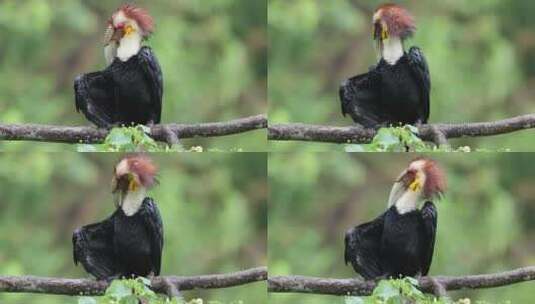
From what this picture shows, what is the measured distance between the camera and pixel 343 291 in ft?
12.0

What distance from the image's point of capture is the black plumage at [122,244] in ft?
12.1

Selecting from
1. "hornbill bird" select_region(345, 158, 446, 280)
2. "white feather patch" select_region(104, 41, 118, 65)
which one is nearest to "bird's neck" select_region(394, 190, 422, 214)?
"hornbill bird" select_region(345, 158, 446, 280)

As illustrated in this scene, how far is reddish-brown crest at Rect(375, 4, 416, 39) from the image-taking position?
3.65 m

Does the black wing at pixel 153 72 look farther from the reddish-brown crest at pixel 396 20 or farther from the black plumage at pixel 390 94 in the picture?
the reddish-brown crest at pixel 396 20

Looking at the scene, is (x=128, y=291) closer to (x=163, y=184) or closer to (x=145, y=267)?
(x=145, y=267)

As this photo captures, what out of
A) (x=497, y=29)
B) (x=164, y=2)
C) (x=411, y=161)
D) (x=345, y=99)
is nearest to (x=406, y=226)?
(x=411, y=161)

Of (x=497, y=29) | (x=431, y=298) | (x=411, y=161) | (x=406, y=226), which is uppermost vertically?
(x=497, y=29)

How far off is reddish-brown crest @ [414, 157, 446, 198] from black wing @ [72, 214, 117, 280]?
3.63 ft

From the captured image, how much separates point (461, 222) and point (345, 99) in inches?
24.2

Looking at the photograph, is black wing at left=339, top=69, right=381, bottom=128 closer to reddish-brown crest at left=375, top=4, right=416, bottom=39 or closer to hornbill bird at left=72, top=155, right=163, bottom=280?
reddish-brown crest at left=375, top=4, right=416, bottom=39

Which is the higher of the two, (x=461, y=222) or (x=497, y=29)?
(x=497, y=29)

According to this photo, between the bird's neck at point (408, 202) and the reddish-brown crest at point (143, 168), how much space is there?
855 millimetres

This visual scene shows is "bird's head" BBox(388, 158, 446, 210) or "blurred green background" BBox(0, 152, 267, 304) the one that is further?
"blurred green background" BBox(0, 152, 267, 304)

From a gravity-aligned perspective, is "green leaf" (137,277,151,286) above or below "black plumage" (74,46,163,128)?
below
